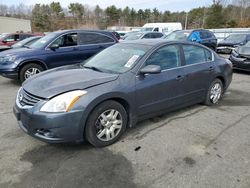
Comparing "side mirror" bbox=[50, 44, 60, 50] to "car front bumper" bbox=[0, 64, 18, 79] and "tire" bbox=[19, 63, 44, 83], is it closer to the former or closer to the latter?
"tire" bbox=[19, 63, 44, 83]

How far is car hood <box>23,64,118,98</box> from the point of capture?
3.07 metres

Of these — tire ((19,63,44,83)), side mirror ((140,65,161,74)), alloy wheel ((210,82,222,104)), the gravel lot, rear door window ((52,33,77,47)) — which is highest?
rear door window ((52,33,77,47))

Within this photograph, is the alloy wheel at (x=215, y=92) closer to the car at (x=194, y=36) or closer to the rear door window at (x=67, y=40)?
the rear door window at (x=67, y=40)

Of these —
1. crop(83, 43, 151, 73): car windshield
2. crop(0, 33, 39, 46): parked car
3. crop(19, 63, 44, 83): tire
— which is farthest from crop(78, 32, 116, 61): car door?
crop(0, 33, 39, 46): parked car

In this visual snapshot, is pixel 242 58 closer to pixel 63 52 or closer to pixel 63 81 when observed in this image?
pixel 63 52

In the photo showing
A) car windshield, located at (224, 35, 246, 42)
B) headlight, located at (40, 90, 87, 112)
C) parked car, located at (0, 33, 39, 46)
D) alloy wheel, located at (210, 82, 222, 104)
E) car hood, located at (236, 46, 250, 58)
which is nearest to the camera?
headlight, located at (40, 90, 87, 112)

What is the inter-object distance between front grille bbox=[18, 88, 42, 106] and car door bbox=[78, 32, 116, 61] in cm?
429

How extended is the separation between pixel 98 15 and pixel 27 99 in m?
79.1

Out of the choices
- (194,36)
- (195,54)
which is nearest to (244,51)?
(195,54)

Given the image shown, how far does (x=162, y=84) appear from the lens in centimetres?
390

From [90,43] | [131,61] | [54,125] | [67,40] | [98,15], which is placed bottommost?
[54,125]

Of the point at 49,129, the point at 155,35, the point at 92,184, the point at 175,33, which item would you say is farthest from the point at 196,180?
the point at 155,35

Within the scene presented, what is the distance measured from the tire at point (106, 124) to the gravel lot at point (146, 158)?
0.13 metres

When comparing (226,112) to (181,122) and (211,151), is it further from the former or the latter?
(211,151)
